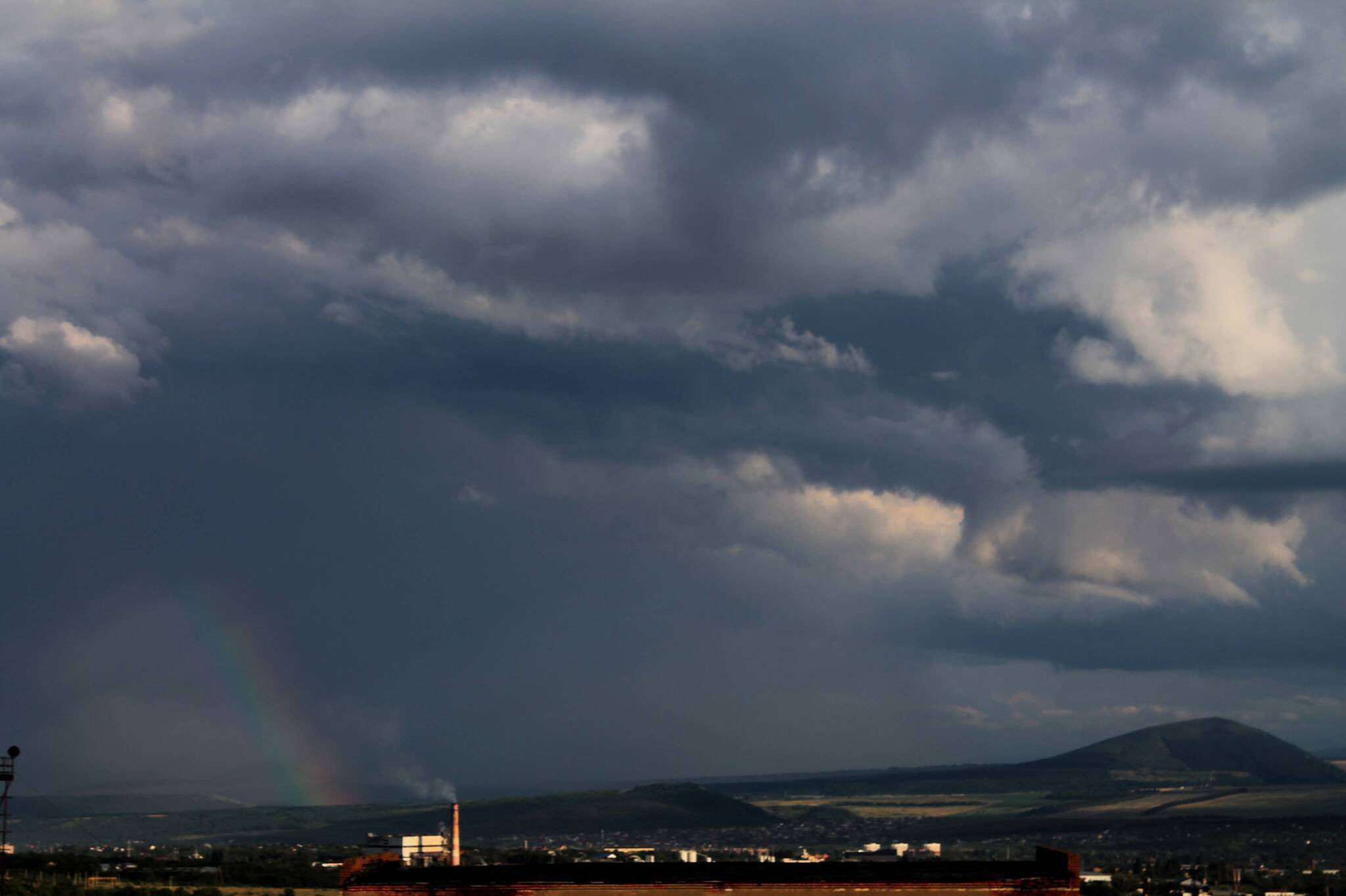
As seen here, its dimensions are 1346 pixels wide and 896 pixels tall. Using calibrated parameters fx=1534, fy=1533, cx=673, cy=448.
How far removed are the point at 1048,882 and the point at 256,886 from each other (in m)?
154

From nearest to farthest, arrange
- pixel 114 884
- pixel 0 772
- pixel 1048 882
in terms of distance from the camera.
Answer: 1. pixel 1048 882
2. pixel 0 772
3. pixel 114 884

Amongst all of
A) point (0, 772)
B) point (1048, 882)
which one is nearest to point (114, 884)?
point (0, 772)

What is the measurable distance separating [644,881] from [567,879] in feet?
10.7

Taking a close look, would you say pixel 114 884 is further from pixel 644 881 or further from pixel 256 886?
pixel 644 881

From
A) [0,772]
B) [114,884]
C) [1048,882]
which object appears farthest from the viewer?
[114,884]

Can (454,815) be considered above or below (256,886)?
above

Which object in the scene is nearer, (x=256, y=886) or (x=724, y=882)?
(x=724, y=882)

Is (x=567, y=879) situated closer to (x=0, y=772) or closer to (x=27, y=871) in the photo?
(x=0, y=772)

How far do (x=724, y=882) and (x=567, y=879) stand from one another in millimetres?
6623

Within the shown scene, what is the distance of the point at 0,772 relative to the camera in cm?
7550

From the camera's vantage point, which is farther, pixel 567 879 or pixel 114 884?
pixel 114 884

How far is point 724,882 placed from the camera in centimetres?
6181

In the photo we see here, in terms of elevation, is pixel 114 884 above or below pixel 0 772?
below

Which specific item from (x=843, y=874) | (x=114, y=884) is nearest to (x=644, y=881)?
(x=843, y=874)
